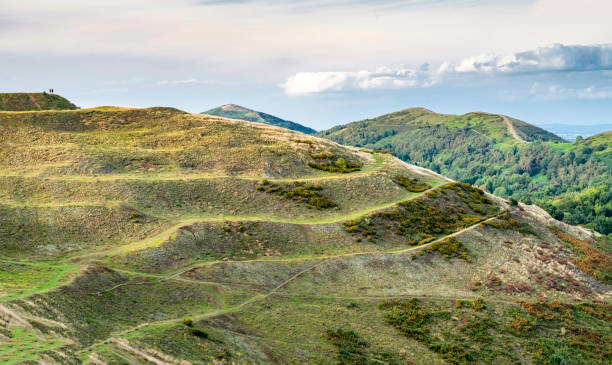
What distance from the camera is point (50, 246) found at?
2206 inches

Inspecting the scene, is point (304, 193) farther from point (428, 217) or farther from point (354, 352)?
point (354, 352)

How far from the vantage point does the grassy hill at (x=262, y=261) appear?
138 feet

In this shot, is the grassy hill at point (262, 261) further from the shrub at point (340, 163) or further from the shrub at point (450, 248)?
the shrub at point (340, 163)

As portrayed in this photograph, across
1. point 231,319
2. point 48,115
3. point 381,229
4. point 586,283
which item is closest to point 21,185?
point 48,115

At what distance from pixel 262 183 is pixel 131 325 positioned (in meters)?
48.4

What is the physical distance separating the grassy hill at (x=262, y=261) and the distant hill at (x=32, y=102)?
61.3 ft

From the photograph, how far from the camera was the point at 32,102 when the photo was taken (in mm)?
123000

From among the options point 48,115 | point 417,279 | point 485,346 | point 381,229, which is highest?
point 48,115

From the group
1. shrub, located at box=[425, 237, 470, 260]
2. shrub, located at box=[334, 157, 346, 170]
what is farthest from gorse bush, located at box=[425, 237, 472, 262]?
shrub, located at box=[334, 157, 346, 170]

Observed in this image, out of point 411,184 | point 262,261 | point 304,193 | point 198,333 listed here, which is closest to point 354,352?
point 198,333

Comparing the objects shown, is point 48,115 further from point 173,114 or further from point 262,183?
point 262,183

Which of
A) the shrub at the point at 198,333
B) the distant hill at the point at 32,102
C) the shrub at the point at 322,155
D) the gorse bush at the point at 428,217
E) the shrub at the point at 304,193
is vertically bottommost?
the shrub at the point at 198,333

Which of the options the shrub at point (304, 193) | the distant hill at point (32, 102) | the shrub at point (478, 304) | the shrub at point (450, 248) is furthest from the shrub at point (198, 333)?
the distant hill at point (32, 102)

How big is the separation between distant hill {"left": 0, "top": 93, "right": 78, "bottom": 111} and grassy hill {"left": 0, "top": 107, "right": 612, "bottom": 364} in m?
18.7
